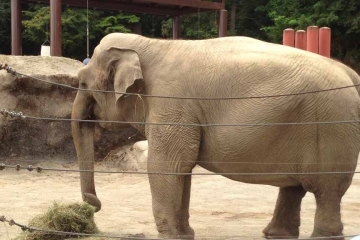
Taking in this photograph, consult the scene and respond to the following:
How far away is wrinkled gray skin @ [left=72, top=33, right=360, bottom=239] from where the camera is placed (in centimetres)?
406

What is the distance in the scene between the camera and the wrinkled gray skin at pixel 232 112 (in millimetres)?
4059

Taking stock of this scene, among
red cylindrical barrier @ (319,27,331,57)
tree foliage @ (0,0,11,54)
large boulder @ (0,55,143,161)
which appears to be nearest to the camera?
large boulder @ (0,55,143,161)

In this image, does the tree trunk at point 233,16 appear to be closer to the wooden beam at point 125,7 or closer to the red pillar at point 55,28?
the wooden beam at point 125,7

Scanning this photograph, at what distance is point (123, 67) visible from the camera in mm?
4480

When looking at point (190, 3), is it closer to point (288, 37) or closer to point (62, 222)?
point (288, 37)

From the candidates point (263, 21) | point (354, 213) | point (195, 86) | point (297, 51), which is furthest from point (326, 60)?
point (263, 21)

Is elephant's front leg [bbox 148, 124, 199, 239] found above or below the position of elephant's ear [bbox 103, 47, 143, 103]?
below

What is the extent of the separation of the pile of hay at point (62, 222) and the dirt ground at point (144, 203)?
0.35 meters

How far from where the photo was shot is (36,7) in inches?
907

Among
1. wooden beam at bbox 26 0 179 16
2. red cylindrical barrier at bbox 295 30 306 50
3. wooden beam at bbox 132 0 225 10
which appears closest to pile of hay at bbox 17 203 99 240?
red cylindrical barrier at bbox 295 30 306 50

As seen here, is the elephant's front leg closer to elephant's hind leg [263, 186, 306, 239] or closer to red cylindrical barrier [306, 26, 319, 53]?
elephant's hind leg [263, 186, 306, 239]

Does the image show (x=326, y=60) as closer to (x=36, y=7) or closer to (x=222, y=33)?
(x=222, y=33)

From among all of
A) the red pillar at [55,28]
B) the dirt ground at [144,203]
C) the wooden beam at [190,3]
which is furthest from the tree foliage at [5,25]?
the dirt ground at [144,203]

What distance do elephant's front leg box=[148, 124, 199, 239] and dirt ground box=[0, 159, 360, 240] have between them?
0.42 m
